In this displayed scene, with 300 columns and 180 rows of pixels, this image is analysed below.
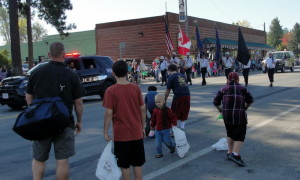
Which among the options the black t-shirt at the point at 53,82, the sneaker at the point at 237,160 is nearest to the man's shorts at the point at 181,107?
the sneaker at the point at 237,160

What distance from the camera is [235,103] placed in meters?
5.35

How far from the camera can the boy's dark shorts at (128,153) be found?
4.01 m

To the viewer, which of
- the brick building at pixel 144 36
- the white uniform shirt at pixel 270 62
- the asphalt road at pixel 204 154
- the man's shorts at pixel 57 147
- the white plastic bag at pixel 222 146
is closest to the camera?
the man's shorts at pixel 57 147

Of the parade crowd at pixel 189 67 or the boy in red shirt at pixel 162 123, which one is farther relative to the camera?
the parade crowd at pixel 189 67

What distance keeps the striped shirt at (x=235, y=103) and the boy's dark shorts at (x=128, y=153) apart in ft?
6.08

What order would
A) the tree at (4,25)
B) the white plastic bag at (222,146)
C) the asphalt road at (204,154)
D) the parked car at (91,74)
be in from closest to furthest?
the asphalt road at (204,154) → the white plastic bag at (222,146) → the parked car at (91,74) → the tree at (4,25)

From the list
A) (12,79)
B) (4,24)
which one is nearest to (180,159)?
(12,79)

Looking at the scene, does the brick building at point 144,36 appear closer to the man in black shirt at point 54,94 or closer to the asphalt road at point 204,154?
the asphalt road at point 204,154

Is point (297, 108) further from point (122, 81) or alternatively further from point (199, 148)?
point (122, 81)

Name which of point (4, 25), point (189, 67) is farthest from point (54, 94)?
point (4, 25)

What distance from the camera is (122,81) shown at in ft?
13.2

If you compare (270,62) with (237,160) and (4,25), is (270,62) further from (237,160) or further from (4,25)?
(4,25)

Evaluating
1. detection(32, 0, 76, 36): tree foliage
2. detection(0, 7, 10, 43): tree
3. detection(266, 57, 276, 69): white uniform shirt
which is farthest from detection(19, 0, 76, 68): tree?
detection(0, 7, 10, 43): tree

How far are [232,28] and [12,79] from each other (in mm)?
43479
